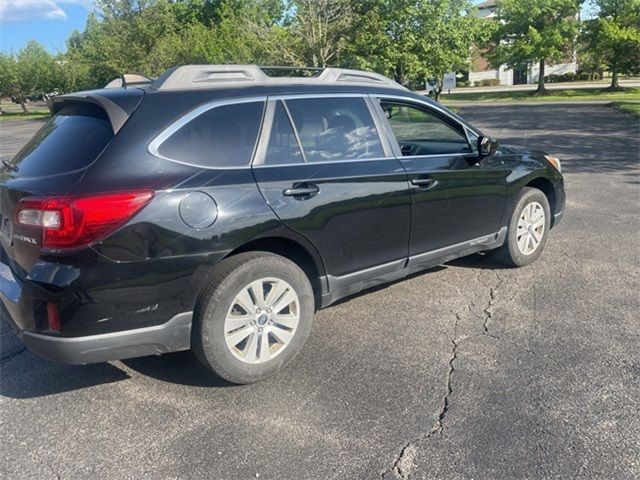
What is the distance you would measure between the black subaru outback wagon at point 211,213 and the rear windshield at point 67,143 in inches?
0.5

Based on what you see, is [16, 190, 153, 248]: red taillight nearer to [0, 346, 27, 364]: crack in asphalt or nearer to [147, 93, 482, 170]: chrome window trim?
[147, 93, 482, 170]: chrome window trim

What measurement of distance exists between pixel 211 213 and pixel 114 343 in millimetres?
855

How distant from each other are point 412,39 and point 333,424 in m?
22.0

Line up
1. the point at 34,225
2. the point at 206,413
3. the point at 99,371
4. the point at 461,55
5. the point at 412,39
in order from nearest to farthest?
the point at 34,225 < the point at 206,413 < the point at 99,371 < the point at 412,39 < the point at 461,55

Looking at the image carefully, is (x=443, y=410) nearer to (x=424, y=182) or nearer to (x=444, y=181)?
(x=424, y=182)

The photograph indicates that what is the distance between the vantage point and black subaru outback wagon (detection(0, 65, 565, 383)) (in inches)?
110

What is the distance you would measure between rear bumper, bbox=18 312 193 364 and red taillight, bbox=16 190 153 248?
1.66 feet

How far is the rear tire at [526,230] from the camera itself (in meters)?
5.04

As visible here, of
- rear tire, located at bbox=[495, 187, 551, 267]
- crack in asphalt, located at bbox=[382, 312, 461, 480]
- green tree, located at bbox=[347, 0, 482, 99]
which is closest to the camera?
crack in asphalt, located at bbox=[382, 312, 461, 480]

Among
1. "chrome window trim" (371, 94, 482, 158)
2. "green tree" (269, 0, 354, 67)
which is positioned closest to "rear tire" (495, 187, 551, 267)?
"chrome window trim" (371, 94, 482, 158)

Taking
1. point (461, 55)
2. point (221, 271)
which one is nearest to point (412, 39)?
point (461, 55)

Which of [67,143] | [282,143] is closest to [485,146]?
[282,143]

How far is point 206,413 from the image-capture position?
10.0 feet

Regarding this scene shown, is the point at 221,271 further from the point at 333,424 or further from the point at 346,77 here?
the point at 346,77
